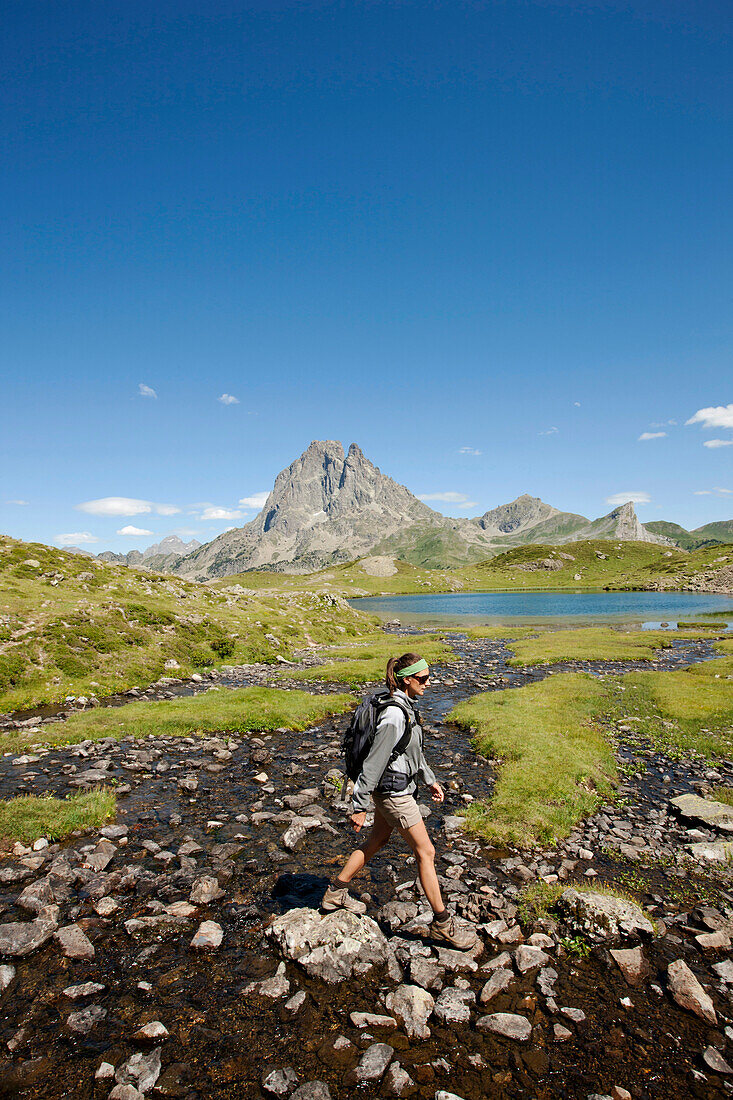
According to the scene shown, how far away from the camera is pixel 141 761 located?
63.6 feet

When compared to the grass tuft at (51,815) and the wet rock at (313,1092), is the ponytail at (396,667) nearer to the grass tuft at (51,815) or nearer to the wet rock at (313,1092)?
the wet rock at (313,1092)

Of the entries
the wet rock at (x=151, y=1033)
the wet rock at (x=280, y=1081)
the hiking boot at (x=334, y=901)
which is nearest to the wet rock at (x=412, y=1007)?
the wet rock at (x=280, y=1081)

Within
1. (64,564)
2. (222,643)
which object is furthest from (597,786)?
(64,564)

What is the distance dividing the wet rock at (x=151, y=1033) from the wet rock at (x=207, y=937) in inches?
71.5

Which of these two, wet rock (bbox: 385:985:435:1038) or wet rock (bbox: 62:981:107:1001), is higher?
wet rock (bbox: 62:981:107:1001)

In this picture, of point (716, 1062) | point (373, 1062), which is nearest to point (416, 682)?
point (373, 1062)

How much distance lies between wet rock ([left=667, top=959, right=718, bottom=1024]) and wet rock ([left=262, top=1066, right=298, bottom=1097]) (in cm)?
633

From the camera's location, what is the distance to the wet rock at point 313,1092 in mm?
6594

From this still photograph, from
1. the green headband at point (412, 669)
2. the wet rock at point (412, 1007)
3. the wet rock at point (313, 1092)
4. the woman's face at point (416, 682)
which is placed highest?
the green headband at point (412, 669)

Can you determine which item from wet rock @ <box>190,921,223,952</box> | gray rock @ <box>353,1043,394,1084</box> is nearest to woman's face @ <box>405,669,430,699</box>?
gray rock @ <box>353,1043,394,1084</box>

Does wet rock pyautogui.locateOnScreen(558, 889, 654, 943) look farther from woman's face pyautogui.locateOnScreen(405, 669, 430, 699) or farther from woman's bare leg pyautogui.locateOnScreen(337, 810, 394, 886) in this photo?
woman's face pyautogui.locateOnScreen(405, 669, 430, 699)

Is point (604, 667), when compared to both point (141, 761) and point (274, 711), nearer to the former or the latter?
point (274, 711)

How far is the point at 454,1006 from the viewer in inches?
317

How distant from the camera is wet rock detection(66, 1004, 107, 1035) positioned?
7.63 m
